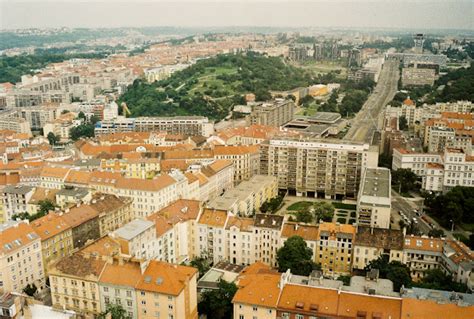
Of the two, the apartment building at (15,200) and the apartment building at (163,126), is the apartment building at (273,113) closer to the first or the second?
the apartment building at (163,126)

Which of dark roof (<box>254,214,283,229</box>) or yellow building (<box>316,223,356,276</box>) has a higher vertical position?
dark roof (<box>254,214,283,229</box>)

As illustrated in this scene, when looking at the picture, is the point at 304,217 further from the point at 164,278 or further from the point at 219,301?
the point at 164,278

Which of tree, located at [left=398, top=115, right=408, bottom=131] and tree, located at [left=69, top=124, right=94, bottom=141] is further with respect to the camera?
tree, located at [left=69, top=124, right=94, bottom=141]

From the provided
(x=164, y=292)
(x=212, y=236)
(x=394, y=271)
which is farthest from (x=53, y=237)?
(x=394, y=271)

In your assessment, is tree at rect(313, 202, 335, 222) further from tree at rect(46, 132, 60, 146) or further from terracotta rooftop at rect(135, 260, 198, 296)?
tree at rect(46, 132, 60, 146)

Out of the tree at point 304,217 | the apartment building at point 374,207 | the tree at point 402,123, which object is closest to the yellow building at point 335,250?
the apartment building at point 374,207

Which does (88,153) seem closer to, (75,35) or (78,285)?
(78,285)

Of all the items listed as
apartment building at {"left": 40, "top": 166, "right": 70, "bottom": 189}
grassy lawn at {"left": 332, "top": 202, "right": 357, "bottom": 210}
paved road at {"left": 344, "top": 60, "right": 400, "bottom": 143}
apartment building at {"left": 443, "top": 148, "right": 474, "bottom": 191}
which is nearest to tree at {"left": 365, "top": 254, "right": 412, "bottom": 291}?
grassy lawn at {"left": 332, "top": 202, "right": 357, "bottom": 210}
